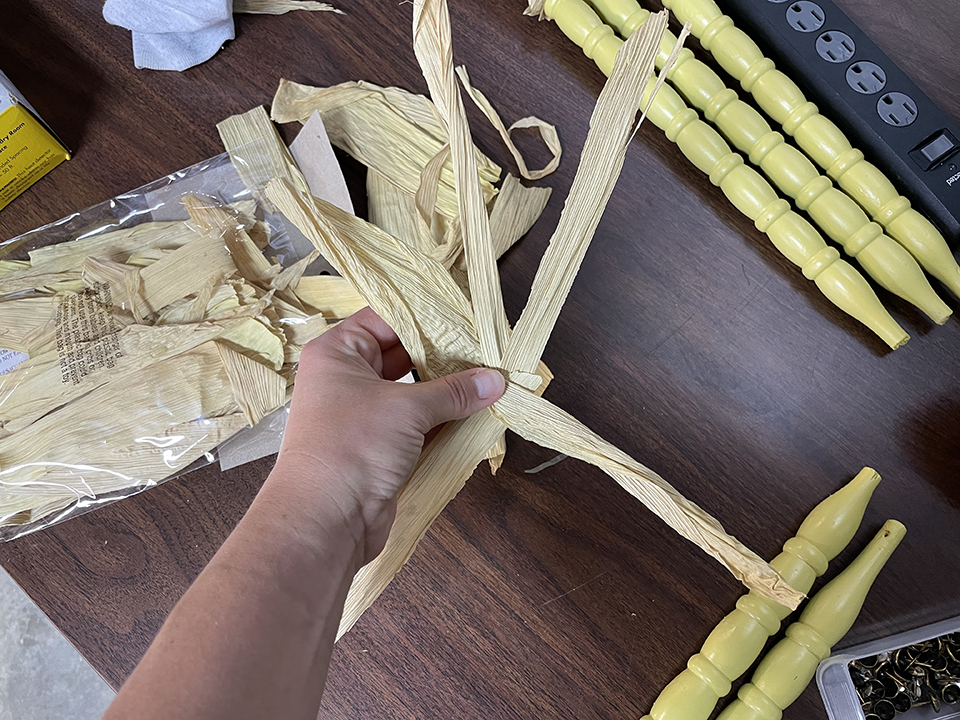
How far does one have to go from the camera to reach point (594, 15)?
2.13ft

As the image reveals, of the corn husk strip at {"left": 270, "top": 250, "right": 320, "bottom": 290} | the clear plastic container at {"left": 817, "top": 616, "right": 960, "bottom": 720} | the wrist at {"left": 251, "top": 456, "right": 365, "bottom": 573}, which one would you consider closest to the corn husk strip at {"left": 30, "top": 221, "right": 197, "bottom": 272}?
the corn husk strip at {"left": 270, "top": 250, "right": 320, "bottom": 290}

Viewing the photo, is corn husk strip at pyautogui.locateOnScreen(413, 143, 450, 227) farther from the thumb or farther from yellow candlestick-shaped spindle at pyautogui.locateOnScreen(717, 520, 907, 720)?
yellow candlestick-shaped spindle at pyautogui.locateOnScreen(717, 520, 907, 720)

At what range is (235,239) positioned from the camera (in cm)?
64

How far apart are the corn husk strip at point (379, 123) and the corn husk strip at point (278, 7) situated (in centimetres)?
10

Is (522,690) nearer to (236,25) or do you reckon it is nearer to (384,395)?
(384,395)

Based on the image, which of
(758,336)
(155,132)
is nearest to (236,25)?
(155,132)

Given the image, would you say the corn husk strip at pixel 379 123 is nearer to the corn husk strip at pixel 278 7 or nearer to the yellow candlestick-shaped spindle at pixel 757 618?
the corn husk strip at pixel 278 7

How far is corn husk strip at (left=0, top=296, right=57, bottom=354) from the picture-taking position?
2.01 feet

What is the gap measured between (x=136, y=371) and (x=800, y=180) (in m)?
0.63

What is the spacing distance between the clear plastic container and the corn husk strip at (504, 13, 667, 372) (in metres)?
0.38

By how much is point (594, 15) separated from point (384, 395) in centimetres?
45

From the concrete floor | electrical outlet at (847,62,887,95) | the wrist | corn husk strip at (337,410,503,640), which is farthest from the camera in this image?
the concrete floor

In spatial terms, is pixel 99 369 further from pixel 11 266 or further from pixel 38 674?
pixel 38 674

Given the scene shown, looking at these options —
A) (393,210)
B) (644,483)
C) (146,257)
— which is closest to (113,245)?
(146,257)
